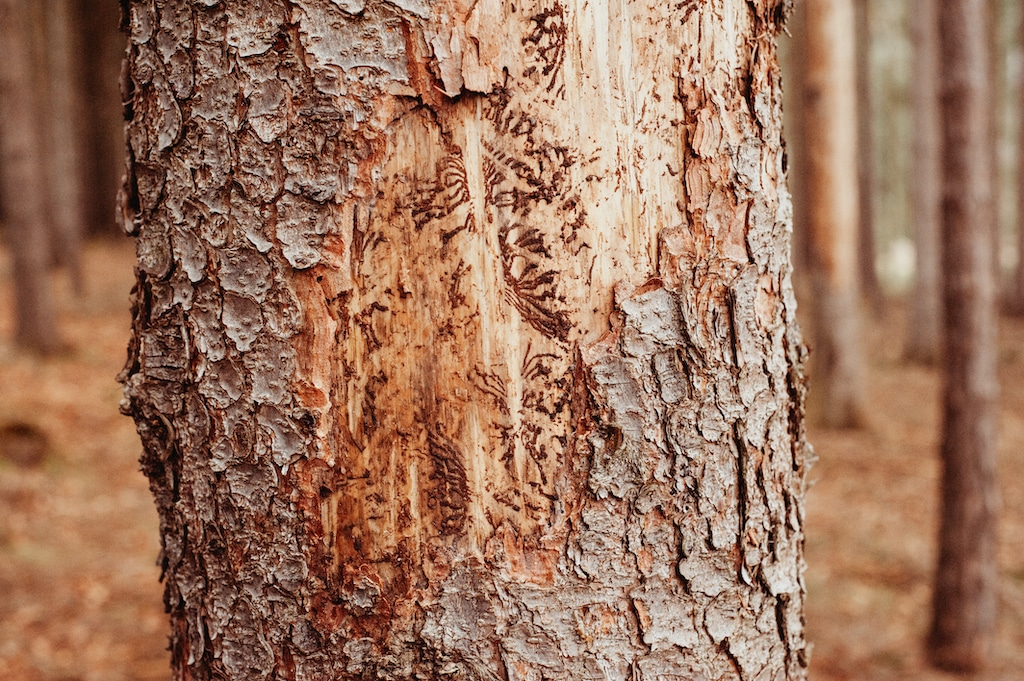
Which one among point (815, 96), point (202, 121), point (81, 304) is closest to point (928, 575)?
point (815, 96)

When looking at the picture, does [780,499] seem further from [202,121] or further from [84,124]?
[84,124]

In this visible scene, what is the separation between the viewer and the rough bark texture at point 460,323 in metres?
1.15

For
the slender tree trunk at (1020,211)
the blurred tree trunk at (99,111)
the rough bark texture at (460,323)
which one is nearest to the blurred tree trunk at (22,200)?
the rough bark texture at (460,323)

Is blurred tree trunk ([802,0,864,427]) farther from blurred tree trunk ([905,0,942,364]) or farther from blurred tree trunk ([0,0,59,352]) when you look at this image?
blurred tree trunk ([0,0,59,352])

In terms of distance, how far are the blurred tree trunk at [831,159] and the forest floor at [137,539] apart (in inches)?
58.8

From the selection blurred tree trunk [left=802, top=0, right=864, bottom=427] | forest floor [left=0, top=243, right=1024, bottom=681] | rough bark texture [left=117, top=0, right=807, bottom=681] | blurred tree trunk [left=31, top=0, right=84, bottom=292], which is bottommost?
forest floor [left=0, top=243, right=1024, bottom=681]

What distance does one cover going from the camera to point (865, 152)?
17203mm

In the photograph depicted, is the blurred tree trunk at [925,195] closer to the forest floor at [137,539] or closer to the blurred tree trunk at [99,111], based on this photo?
the forest floor at [137,539]

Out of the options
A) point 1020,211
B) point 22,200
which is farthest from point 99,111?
point 1020,211

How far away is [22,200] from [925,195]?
11.7 meters

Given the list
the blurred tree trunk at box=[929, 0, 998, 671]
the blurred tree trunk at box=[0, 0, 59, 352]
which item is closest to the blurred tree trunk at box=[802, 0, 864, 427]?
the blurred tree trunk at box=[929, 0, 998, 671]

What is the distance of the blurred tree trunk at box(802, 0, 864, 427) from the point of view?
25.1 ft

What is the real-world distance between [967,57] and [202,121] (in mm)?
4327

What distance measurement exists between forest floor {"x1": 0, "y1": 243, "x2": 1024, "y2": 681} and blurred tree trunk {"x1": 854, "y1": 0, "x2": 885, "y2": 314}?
25.5 ft
